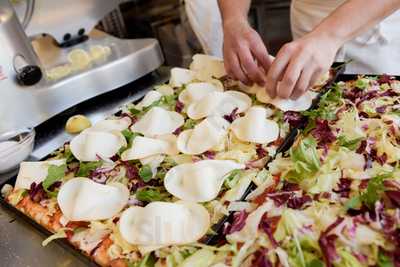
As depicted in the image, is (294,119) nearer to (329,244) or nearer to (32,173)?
(329,244)

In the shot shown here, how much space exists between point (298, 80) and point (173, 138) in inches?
13.9

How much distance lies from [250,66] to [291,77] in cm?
19

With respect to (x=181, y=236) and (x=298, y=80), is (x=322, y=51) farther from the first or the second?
(x=181, y=236)

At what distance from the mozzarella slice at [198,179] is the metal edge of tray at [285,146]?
6 centimetres

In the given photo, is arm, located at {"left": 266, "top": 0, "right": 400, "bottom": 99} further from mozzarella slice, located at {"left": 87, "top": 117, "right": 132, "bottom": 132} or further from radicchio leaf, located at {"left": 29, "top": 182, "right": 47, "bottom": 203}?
radicchio leaf, located at {"left": 29, "top": 182, "right": 47, "bottom": 203}

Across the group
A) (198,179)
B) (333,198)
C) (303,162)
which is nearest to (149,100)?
(198,179)

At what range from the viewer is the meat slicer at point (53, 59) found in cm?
116

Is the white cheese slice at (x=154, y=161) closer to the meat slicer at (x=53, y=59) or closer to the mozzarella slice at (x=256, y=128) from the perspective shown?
the mozzarella slice at (x=256, y=128)

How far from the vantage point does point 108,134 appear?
1.06 meters

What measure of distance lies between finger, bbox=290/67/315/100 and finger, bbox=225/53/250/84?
0.19 m

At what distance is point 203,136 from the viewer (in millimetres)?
979

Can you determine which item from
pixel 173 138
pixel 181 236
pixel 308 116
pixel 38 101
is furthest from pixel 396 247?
pixel 38 101

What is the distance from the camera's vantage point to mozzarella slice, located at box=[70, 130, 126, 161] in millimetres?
1012

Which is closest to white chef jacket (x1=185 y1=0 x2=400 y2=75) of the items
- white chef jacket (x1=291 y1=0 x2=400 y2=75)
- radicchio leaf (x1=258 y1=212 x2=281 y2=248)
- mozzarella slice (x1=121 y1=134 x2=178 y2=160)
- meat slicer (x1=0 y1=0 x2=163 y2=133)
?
white chef jacket (x1=291 y1=0 x2=400 y2=75)
